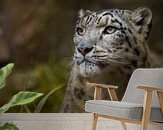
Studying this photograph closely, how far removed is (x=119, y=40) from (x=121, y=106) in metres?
1.89

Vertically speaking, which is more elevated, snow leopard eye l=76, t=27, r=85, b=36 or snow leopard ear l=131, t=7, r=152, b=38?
snow leopard ear l=131, t=7, r=152, b=38

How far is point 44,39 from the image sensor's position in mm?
4891

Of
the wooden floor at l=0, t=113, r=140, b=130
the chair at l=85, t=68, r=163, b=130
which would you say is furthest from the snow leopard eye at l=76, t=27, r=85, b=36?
the chair at l=85, t=68, r=163, b=130

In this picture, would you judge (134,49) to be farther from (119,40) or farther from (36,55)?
(36,55)

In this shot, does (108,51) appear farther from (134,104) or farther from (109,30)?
(134,104)

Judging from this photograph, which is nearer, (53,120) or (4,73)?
(4,73)

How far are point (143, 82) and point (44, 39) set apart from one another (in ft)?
5.87

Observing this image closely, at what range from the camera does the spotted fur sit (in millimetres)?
4691

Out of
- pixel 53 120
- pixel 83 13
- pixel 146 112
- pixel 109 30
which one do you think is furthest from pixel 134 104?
pixel 83 13

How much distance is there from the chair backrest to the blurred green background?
124 centimetres

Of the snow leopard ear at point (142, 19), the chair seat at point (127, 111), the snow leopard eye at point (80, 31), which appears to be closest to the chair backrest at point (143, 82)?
the chair seat at point (127, 111)

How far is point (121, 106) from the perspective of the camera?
9.68ft

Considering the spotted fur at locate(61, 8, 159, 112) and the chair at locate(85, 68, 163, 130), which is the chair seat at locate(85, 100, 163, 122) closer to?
the chair at locate(85, 68, 163, 130)

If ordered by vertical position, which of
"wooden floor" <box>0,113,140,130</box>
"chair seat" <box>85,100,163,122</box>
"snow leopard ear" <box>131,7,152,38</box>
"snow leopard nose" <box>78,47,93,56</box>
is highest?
"snow leopard ear" <box>131,7,152,38</box>
